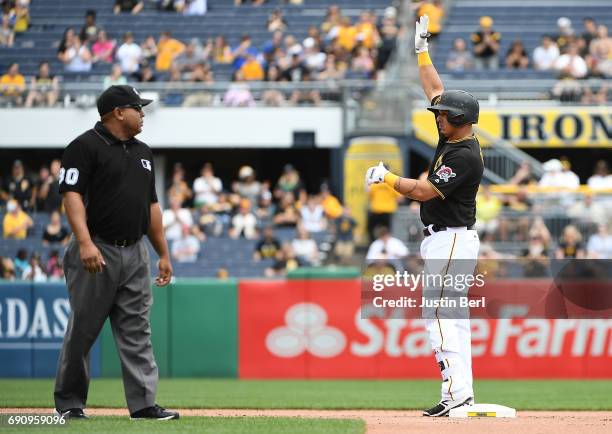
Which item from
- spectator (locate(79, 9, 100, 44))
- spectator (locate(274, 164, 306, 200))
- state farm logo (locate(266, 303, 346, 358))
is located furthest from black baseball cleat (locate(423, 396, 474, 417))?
spectator (locate(79, 9, 100, 44))

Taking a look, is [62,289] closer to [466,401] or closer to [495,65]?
[466,401]

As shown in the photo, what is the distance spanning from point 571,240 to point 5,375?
746cm

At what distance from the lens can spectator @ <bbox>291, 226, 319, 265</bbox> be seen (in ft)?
60.6

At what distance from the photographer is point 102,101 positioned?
784 cm

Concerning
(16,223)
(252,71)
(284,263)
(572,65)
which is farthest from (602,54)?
(16,223)

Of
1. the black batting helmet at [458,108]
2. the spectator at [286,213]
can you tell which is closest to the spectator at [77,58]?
the spectator at [286,213]

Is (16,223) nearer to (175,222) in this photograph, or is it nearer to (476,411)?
(175,222)

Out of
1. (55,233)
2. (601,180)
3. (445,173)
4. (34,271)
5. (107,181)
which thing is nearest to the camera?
(107,181)

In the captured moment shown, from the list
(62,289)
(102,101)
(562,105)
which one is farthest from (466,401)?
(562,105)

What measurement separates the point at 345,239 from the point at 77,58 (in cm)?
761

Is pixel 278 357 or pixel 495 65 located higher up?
pixel 495 65

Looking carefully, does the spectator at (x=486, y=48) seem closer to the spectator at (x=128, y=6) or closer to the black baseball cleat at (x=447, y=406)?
the spectator at (x=128, y=6)

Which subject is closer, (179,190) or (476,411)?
(476,411)

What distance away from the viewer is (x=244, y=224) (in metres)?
19.6
